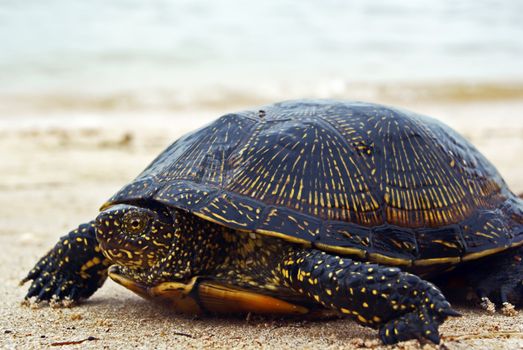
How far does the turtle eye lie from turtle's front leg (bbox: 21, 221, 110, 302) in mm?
609

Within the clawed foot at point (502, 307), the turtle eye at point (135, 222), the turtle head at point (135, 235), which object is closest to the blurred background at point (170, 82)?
the turtle head at point (135, 235)

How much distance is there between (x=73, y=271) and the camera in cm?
353

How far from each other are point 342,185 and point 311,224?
0.30 meters

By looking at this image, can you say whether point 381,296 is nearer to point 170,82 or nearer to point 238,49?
point 170,82

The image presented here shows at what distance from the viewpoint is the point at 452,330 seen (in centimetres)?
276

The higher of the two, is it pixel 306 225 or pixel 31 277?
pixel 306 225

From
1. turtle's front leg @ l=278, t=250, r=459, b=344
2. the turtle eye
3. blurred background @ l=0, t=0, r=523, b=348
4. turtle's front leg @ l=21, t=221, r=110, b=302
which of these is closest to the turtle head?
the turtle eye

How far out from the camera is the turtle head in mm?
2900

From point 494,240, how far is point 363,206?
0.76 meters

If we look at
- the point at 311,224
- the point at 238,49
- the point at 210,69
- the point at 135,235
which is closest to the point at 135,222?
the point at 135,235

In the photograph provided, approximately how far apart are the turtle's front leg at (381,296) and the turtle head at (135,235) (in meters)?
0.72

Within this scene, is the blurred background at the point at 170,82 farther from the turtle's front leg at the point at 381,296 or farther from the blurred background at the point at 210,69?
the turtle's front leg at the point at 381,296

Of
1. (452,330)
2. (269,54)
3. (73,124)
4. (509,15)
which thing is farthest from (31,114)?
(509,15)

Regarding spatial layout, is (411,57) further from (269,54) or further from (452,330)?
(452,330)
